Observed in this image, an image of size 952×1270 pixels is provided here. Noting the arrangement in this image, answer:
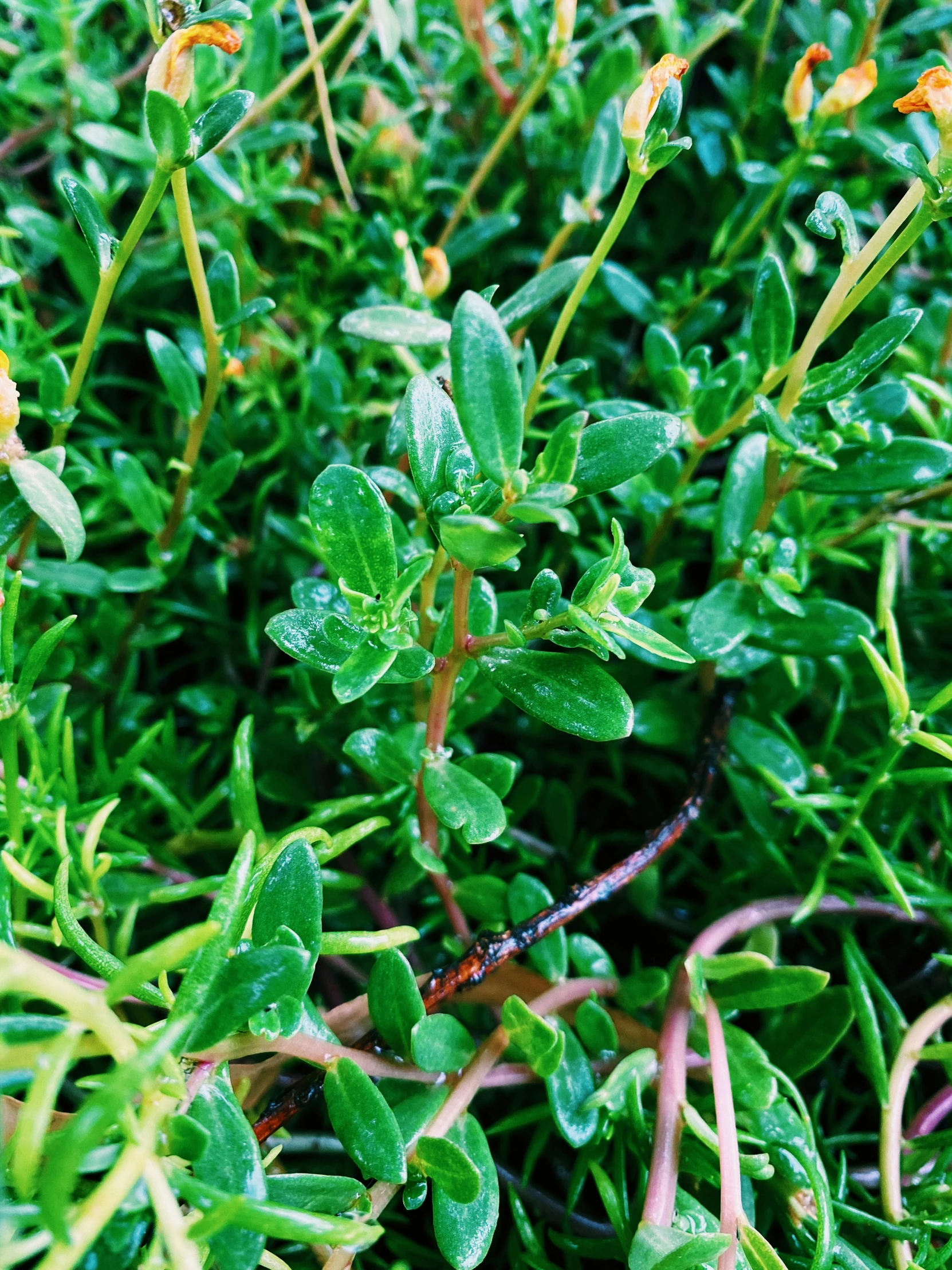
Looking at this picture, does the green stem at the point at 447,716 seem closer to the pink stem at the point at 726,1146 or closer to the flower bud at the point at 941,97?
the pink stem at the point at 726,1146

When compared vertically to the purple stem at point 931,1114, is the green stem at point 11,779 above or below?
above

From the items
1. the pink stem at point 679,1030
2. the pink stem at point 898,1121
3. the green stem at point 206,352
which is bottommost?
the pink stem at point 898,1121

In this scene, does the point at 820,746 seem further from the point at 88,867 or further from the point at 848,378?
the point at 88,867

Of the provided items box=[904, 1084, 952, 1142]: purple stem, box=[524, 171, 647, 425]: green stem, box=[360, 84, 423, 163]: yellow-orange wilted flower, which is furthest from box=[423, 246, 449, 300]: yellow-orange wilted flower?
box=[904, 1084, 952, 1142]: purple stem

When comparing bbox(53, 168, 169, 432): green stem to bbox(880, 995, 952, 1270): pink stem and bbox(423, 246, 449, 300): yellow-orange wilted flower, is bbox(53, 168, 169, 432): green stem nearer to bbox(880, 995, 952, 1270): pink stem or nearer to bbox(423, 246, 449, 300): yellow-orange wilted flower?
bbox(423, 246, 449, 300): yellow-orange wilted flower

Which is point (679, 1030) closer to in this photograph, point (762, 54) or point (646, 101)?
point (646, 101)

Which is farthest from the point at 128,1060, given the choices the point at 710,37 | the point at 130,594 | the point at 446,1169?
the point at 710,37

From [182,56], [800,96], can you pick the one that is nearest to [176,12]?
[182,56]

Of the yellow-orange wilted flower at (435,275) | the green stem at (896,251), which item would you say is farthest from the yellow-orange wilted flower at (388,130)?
the green stem at (896,251)
